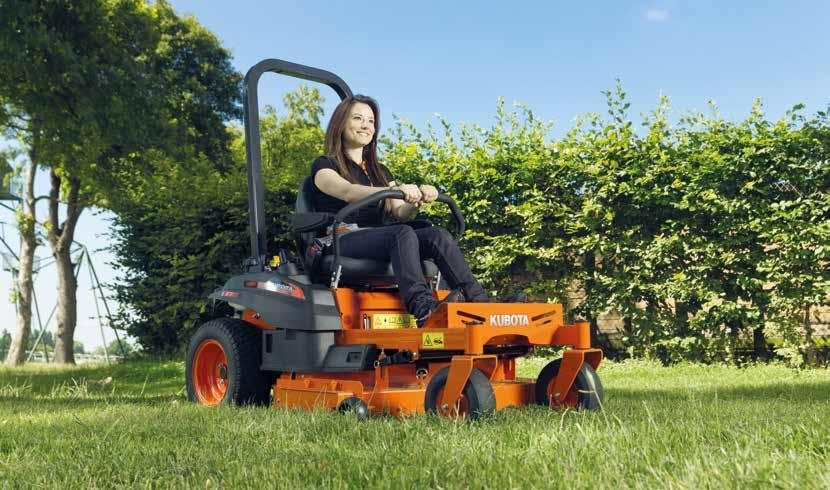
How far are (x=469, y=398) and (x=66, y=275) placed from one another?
1299 cm

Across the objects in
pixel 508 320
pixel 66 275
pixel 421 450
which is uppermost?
pixel 66 275

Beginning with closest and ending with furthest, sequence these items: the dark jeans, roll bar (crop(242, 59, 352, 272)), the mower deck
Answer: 1. the mower deck
2. the dark jeans
3. roll bar (crop(242, 59, 352, 272))

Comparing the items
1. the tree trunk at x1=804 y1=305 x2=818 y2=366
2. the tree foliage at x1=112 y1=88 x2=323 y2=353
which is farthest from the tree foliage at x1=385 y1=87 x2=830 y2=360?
the tree foliage at x1=112 y1=88 x2=323 y2=353

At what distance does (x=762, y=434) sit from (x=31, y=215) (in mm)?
15320

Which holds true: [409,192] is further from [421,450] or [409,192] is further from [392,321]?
[421,450]

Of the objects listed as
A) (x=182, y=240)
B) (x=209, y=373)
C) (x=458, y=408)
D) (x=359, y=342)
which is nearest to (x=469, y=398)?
(x=458, y=408)

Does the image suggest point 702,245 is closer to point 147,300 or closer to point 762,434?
point 762,434

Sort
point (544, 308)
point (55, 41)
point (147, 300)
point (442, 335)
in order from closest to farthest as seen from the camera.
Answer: point (442, 335), point (544, 308), point (55, 41), point (147, 300)

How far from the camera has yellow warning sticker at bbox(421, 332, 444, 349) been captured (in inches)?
139

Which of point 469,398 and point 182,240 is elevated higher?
point 182,240

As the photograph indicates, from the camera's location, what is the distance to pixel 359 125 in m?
4.73

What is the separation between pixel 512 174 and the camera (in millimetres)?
9125

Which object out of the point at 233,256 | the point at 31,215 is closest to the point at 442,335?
the point at 233,256

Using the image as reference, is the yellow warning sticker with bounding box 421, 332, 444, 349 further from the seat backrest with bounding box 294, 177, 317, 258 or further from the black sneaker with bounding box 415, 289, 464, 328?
the seat backrest with bounding box 294, 177, 317, 258
